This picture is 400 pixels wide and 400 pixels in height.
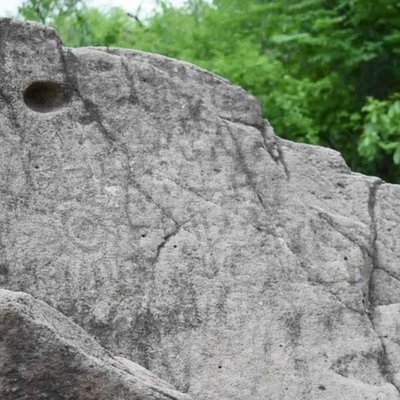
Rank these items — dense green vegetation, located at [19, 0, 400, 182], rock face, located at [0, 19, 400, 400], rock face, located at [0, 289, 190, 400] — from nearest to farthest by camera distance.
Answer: rock face, located at [0, 289, 190, 400], rock face, located at [0, 19, 400, 400], dense green vegetation, located at [19, 0, 400, 182]

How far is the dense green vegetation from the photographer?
15.0 m

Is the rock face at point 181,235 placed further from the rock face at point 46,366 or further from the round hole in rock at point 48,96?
the rock face at point 46,366

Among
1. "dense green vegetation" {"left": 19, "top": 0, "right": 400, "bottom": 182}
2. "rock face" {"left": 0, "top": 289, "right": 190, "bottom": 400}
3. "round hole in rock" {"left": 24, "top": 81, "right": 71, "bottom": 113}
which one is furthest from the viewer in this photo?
"dense green vegetation" {"left": 19, "top": 0, "right": 400, "bottom": 182}

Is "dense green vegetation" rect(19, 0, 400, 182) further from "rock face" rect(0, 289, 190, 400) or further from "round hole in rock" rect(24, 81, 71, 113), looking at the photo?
"rock face" rect(0, 289, 190, 400)

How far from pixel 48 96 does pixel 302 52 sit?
10.2 meters

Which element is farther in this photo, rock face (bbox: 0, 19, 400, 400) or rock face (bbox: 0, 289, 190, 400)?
rock face (bbox: 0, 19, 400, 400)

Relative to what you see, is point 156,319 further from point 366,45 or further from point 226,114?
point 366,45

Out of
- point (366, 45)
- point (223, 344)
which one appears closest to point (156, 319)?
point (223, 344)

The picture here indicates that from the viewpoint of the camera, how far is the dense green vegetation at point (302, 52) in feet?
49.3

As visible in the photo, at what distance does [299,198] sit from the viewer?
263 inches

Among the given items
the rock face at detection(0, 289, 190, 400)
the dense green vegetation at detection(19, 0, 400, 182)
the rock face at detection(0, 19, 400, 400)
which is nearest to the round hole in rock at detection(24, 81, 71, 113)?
the rock face at detection(0, 19, 400, 400)

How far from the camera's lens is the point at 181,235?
632cm

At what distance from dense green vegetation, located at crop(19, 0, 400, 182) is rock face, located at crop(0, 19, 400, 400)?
24.0 feet

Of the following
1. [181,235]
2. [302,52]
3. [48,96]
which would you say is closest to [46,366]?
[181,235]
